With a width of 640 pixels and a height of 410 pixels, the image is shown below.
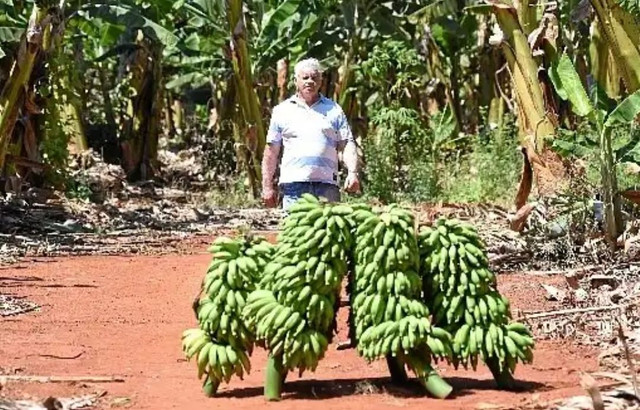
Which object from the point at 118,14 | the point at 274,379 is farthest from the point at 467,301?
the point at 118,14

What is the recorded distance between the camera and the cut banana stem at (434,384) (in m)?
5.21

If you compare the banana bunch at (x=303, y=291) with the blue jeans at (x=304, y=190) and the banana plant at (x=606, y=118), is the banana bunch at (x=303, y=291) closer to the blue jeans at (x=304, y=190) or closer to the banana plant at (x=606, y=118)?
the blue jeans at (x=304, y=190)

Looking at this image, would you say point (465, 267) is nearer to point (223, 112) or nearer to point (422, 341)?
point (422, 341)

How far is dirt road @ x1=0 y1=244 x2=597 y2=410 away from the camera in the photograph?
5340mm

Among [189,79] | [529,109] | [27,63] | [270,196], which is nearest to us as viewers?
[270,196]

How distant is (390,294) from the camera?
5270 millimetres

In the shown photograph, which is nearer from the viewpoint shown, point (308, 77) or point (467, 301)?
point (467, 301)

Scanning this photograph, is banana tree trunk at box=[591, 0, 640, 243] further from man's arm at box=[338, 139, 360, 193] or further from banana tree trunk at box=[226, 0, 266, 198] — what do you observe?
banana tree trunk at box=[226, 0, 266, 198]

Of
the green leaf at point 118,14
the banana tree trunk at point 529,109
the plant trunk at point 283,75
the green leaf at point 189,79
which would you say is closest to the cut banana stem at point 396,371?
the banana tree trunk at point 529,109

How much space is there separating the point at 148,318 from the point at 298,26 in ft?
39.3

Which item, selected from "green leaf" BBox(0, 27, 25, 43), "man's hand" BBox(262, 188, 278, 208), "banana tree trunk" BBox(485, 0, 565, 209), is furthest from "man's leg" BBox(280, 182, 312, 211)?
"green leaf" BBox(0, 27, 25, 43)

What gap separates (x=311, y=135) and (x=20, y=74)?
20.0 ft

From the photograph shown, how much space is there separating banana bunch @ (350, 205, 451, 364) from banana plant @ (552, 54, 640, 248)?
3.78 m

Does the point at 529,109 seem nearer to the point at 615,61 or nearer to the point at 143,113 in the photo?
the point at 615,61
